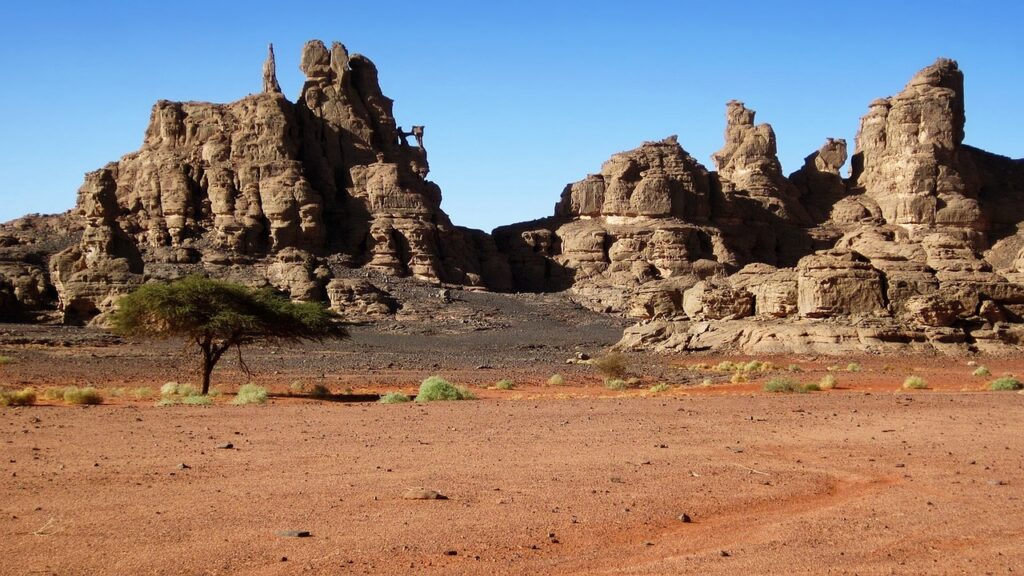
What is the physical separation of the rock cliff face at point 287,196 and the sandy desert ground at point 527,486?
151 ft

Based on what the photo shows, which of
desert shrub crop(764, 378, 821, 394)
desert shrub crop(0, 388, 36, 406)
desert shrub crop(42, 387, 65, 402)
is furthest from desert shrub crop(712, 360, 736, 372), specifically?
desert shrub crop(0, 388, 36, 406)

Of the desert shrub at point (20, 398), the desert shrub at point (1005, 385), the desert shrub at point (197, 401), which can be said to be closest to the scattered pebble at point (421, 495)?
the desert shrub at point (197, 401)

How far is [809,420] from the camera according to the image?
Result: 1727cm

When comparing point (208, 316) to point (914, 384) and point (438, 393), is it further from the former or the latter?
point (914, 384)

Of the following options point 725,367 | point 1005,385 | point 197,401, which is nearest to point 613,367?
point 725,367

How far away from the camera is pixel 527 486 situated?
11078 mm

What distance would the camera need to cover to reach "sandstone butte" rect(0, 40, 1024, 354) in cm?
5953

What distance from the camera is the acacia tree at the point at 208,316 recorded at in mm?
26656

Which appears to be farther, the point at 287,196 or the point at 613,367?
the point at 287,196

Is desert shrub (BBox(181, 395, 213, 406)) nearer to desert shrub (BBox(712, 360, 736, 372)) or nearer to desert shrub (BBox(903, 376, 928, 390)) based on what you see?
desert shrub (BBox(903, 376, 928, 390))

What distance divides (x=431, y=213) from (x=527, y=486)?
6550 centimetres

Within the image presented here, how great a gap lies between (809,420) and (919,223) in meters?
68.2

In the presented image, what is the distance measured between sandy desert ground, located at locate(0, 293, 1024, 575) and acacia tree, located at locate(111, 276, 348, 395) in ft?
25.4

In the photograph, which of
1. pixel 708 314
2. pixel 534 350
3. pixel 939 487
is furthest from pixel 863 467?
pixel 534 350
